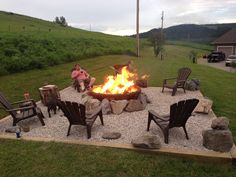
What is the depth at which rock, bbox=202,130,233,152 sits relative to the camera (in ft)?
16.1

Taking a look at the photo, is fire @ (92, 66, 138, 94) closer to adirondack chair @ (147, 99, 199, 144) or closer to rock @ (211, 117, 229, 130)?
adirondack chair @ (147, 99, 199, 144)

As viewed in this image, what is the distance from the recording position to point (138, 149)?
17.0 feet

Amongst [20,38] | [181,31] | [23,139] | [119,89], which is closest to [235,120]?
[119,89]

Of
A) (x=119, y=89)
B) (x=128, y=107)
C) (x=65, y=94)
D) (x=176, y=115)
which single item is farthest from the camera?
(x=65, y=94)

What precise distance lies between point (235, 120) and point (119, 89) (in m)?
3.72

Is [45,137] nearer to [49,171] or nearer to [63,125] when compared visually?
[63,125]

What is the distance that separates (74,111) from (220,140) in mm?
3245

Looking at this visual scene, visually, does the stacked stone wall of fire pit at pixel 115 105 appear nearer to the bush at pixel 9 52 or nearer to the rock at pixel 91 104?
the rock at pixel 91 104

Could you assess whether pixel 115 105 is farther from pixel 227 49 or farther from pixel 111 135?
pixel 227 49

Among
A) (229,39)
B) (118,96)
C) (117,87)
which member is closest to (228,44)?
(229,39)

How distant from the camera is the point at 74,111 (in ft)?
19.5

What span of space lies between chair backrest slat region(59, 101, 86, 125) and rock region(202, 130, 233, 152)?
9.30 ft

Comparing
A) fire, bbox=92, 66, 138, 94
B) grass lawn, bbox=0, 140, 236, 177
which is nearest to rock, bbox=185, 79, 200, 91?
fire, bbox=92, 66, 138, 94

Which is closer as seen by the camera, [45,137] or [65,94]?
[45,137]
